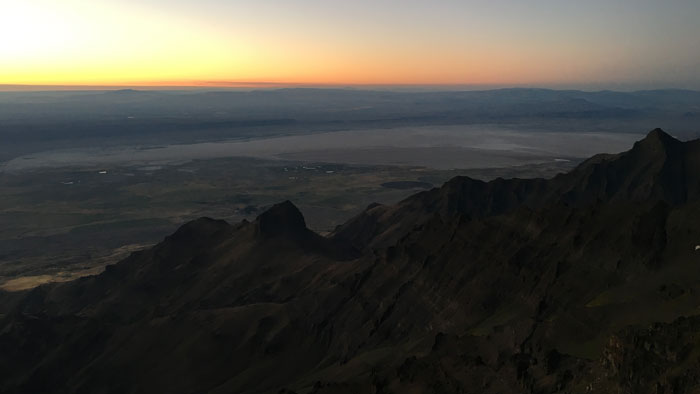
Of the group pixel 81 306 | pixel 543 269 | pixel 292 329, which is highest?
pixel 543 269

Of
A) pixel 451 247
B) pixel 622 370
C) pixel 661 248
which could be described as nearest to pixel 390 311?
pixel 451 247

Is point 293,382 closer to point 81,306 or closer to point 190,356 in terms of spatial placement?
point 190,356

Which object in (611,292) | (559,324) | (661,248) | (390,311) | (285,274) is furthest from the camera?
(285,274)

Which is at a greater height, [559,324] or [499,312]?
[559,324]

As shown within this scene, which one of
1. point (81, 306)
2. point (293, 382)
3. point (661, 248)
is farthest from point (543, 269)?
point (81, 306)

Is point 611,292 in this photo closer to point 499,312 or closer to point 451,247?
point 499,312

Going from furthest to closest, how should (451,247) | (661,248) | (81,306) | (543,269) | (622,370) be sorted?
(81,306) → (451,247) → (543,269) → (661,248) → (622,370)

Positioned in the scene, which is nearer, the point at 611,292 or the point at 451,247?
the point at 611,292
